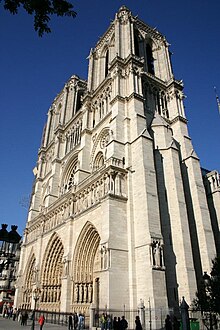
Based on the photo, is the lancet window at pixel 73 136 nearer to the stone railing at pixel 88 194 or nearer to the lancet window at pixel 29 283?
the stone railing at pixel 88 194

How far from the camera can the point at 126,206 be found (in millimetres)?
17719

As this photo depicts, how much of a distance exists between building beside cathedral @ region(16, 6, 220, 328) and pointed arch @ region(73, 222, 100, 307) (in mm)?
69

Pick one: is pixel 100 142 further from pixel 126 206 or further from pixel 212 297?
pixel 212 297

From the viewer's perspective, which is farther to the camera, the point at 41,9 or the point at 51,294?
the point at 51,294

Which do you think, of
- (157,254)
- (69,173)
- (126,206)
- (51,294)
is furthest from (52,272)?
(157,254)

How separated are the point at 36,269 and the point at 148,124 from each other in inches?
653

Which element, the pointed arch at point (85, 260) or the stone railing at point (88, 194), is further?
the pointed arch at point (85, 260)

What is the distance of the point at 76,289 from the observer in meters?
18.3

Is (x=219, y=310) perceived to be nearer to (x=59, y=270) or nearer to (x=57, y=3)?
(x=57, y=3)

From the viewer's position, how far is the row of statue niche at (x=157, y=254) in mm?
14852

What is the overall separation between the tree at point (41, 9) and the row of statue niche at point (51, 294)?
70.8 ft

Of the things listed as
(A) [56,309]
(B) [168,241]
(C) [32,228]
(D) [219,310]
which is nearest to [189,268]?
(B) [168,241]

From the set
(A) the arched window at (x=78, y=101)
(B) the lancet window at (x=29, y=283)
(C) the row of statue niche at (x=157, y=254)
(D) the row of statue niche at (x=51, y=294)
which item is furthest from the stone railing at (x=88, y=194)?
(A) the arched window at (x=78, y=101)

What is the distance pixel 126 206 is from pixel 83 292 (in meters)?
6.73
